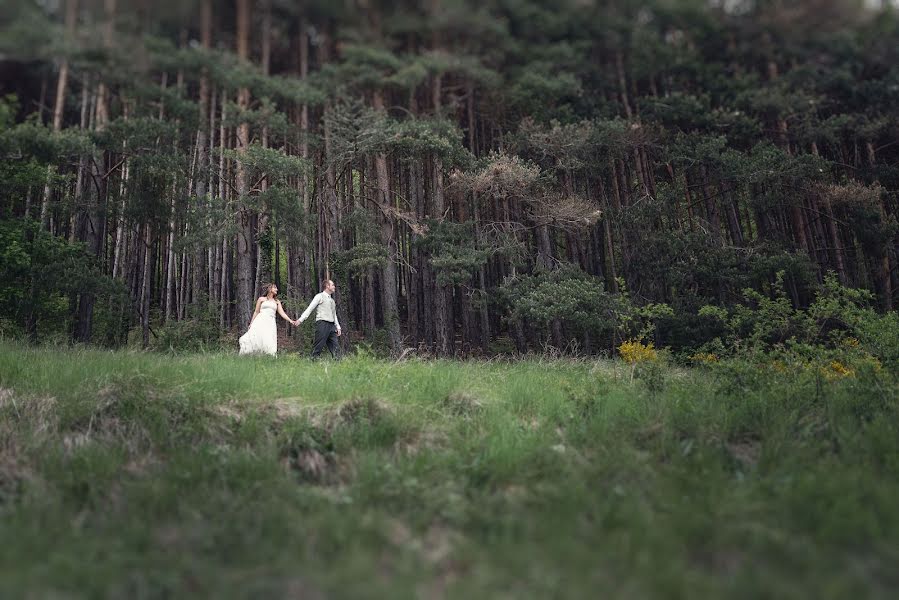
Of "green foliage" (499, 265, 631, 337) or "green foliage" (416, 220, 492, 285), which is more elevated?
"green foliage" (416, 220, 492, 285)

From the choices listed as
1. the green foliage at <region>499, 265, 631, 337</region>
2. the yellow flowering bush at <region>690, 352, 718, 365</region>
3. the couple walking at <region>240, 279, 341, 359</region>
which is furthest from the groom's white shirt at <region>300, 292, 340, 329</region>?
the yellow flowering bush at <region>690, 352, 718, 365</region>

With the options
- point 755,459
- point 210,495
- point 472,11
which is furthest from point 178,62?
point 755,459

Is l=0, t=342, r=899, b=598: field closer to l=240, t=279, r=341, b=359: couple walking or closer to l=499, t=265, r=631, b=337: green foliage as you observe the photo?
l=240, t=279, r=341, b=359: couple walking

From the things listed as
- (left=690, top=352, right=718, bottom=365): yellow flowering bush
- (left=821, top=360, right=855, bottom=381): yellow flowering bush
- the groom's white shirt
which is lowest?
(left=821, top=360, right=855, bottom=381): yellow flowering bush

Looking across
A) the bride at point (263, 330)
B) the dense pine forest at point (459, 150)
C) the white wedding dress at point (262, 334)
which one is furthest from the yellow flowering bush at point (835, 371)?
the white wedding dress at point (262, 334)

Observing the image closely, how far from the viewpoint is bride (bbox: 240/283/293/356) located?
9.65m

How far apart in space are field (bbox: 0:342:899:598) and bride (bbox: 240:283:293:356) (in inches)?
129

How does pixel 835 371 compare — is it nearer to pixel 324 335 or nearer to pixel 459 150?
pixel 324 335

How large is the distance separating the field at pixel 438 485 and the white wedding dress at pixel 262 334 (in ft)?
10.7

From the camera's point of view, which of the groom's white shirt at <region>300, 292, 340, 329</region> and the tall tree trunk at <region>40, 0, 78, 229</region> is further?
the groom's white shirt at <region>300, 292, 340, 329</region>

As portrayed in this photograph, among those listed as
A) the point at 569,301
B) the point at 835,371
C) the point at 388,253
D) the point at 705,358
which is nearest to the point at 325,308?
the point at 388,253

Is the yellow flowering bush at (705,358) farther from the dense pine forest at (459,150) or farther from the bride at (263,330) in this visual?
the bride at (263,330)

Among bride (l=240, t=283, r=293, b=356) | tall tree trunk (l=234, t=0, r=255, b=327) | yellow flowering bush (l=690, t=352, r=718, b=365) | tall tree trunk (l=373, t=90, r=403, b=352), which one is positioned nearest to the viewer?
yellow flowering bush (l=690, t=352, r=718, b=365)

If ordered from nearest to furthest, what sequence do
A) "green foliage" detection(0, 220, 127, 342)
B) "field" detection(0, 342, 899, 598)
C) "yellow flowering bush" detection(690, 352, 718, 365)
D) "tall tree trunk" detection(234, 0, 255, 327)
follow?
"field" detection(0, 342, 899, 598) < "yellow flowering bush" detection(690, 352, 718, 365) < "green foliage" detection(0, 220, 127, 342) < "tall tree trunk" detection(234, 0, 255, 327)
